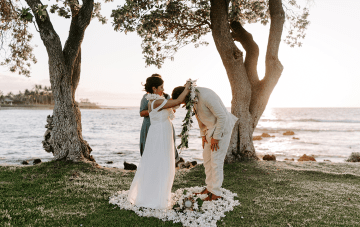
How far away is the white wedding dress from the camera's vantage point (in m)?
4.62

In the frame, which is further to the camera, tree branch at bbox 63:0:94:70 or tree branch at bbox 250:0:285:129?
tree branch at bbox 250:0:285:129

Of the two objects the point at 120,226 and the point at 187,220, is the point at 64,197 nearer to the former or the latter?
the point at 120,226

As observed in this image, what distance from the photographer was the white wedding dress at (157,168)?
4624mm

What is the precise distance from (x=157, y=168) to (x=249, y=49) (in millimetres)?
6559

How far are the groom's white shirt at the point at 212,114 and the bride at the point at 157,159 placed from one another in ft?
1.30

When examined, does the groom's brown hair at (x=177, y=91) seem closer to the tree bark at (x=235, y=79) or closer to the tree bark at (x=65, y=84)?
the tree bark at (x=235, y=79)

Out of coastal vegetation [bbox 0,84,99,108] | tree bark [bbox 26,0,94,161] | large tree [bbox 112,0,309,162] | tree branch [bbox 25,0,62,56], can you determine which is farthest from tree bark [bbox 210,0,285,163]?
coastal vegetation [bbox 0,84,99,108]

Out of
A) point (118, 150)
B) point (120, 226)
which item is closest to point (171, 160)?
point (120, 226)

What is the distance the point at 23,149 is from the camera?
16.4m

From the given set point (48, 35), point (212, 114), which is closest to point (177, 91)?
point (212, 114)

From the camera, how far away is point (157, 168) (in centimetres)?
470

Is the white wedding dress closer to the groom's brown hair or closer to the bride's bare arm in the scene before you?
the bride's bare arm

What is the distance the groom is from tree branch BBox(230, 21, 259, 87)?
14.6ft

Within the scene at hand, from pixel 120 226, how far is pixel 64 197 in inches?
82.1
